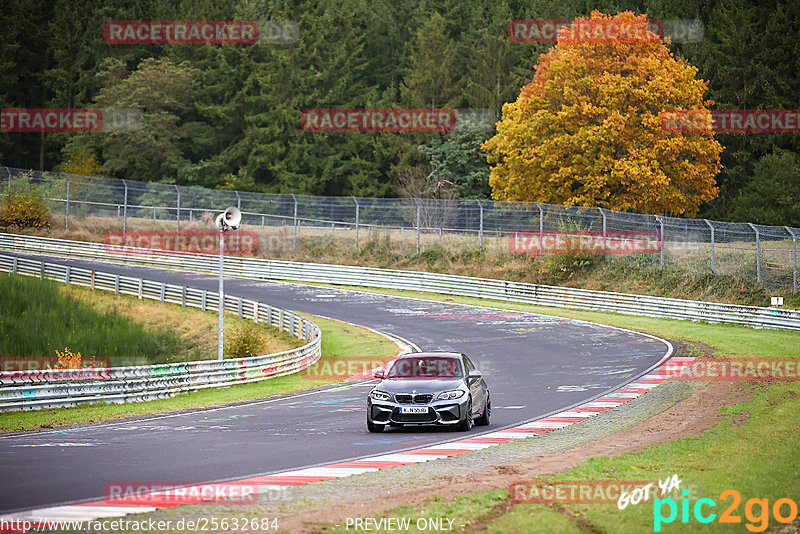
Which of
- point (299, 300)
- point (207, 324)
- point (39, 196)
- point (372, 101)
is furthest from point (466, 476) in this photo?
point (372, 101)

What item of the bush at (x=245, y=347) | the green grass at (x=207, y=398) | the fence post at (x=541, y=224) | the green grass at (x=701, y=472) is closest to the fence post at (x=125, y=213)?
the fence post at (x=541, y=224)

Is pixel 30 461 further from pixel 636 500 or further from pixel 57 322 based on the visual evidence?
pixel 57 322

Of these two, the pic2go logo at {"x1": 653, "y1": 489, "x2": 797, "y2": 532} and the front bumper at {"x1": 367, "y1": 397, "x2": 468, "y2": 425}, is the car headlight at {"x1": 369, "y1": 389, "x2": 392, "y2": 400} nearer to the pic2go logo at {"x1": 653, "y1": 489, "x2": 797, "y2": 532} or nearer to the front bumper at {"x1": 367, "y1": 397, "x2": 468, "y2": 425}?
the front bumper at {"x1": 367, "y1": 397, "x2": 468, "y2": 425}

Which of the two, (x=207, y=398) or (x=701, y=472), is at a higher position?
(x=701, y=472)

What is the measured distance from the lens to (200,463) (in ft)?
44.1

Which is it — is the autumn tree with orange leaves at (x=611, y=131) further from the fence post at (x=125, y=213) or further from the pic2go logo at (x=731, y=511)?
the pic2go logo at (x=731, y=511)

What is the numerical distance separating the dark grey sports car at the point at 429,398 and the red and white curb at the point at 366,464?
0.68 metres

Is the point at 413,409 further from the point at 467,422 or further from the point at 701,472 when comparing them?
the point at 701,472

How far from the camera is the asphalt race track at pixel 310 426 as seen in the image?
41.4 ft

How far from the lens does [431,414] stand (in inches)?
649

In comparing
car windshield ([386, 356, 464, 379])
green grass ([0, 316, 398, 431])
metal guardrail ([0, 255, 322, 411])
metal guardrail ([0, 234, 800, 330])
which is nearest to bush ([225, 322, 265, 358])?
metal guardrail ([0, 255, 322, 411])

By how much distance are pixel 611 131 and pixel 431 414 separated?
1416 inches

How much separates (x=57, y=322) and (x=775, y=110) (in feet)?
162

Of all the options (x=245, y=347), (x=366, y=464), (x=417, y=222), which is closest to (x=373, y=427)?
(x=366, y=464)
